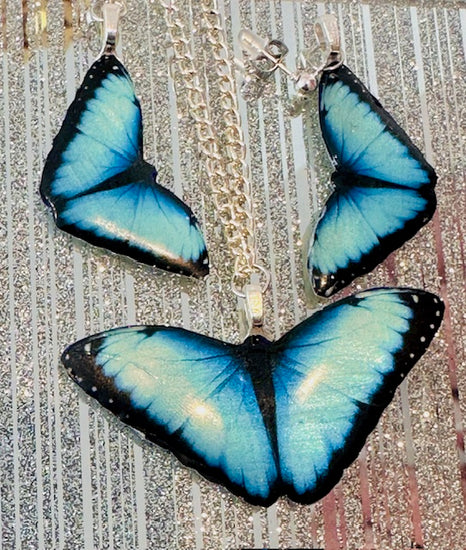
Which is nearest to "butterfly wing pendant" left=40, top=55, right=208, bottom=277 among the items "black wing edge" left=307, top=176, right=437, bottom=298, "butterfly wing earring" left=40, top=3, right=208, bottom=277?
"butterfly wing earring" left=40, top=3, right=208, bottom=277

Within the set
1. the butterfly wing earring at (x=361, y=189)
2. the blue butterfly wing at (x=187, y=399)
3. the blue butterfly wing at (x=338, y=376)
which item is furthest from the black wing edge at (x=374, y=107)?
the blue butterfly wing at (x=187, y=399)

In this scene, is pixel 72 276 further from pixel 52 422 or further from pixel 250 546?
pixel 250 546

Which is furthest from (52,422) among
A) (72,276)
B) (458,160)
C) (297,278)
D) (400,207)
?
(458,160)

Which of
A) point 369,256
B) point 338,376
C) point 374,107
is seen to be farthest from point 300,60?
point 338,376

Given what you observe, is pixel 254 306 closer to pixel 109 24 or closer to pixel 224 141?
pixel 224 141

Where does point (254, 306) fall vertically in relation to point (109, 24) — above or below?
below

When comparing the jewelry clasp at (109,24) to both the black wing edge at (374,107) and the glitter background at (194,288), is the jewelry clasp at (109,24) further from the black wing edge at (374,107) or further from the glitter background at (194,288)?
the black wing edge at (374,107)
